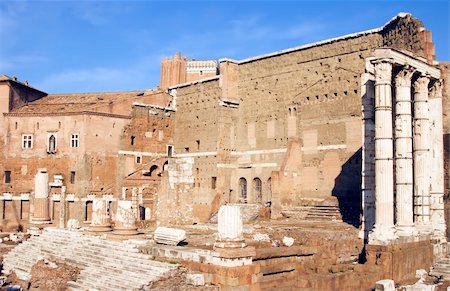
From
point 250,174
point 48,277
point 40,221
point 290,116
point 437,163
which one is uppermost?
point 290,116

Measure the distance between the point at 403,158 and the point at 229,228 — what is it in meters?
7.85

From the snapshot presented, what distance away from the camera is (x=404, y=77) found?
1938cm

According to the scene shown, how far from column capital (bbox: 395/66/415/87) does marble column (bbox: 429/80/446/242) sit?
121 inches

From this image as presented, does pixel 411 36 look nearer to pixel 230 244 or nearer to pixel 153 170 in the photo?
pixel 230 244

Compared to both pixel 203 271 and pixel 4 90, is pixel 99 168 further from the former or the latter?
pixel 203 271

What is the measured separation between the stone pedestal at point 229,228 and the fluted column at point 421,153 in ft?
30.3

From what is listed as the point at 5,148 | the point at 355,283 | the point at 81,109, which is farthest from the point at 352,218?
the point at 5,148

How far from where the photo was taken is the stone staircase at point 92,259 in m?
15.1

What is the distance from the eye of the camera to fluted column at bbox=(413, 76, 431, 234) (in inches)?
811

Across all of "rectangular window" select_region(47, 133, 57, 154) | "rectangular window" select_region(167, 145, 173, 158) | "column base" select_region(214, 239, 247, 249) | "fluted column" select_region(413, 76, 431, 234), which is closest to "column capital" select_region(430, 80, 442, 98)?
"fluted column" select_region(413, 76, 431, 234)

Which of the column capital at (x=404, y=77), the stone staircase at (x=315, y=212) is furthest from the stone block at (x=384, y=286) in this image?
the stone staircase at (x=315, y=212)

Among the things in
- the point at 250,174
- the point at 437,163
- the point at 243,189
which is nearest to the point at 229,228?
the point at 437,163

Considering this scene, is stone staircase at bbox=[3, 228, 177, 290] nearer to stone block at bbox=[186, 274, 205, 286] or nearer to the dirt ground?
the dirt ground

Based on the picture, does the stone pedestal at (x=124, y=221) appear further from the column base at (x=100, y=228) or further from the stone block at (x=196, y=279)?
the stone block at (x=196, y=279)
